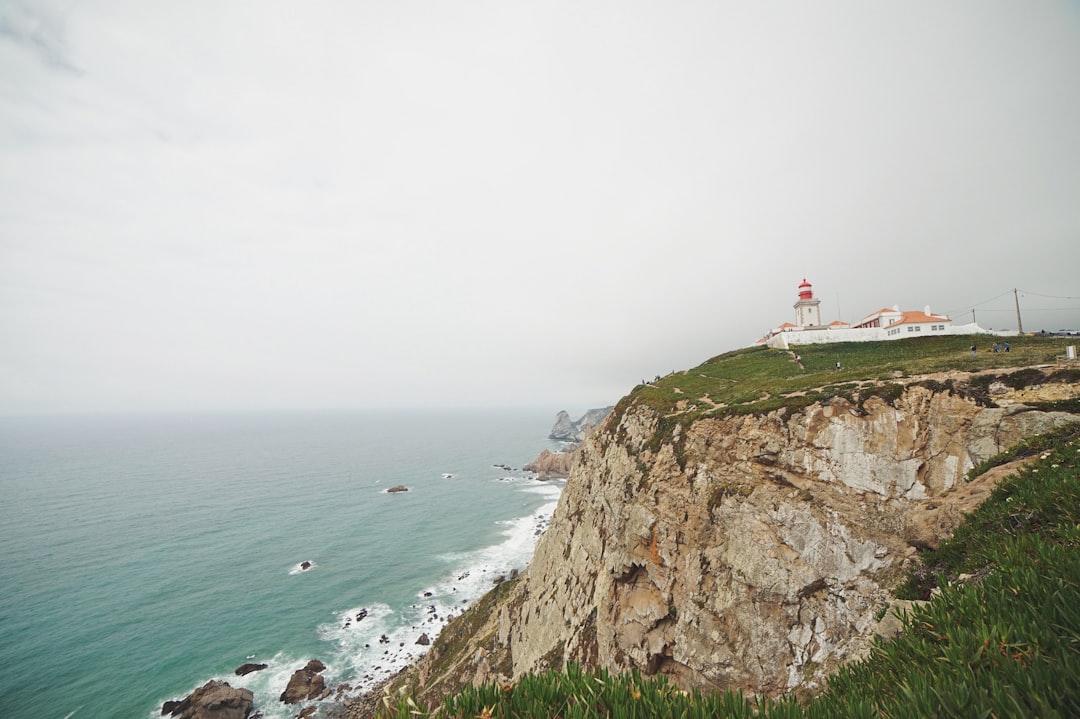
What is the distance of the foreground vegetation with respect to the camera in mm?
2902

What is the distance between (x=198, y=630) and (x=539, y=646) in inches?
1608

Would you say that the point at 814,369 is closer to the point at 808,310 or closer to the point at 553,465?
the point at 808,310

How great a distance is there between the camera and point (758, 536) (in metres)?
19.9

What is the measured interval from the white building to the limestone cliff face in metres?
28.0

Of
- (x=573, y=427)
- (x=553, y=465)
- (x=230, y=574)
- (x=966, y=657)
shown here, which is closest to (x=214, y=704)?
(x=230, y=574)

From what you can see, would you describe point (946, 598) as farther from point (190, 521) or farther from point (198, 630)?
point (190, 521)

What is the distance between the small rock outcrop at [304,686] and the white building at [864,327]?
57734 mm

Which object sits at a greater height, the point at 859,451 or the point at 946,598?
the point at 946,598

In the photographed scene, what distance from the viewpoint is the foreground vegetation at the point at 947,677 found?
290cm

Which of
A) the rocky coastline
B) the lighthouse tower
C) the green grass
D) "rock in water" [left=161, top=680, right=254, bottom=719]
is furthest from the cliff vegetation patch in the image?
"rock in water" [left=161, top=680, right=254, bottom=719]

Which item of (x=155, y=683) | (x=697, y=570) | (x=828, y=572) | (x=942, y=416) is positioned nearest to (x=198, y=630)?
(x=155, y=683)

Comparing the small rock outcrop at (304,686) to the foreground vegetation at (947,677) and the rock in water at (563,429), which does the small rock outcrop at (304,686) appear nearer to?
the foreground vegetation at (947,677)

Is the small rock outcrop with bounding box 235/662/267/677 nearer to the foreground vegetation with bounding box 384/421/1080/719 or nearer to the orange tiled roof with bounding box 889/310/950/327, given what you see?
the foreground vegetation with bounding box 384/421/1080/719

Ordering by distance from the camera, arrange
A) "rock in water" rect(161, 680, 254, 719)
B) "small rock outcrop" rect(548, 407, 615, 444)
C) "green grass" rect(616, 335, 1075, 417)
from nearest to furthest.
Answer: "green grass" rect(616, 335, 1075, 417) → "rock in water" rect(161, 680, 254, 719) → "small rock outcrop" rect(548, 407, 615, 444)
